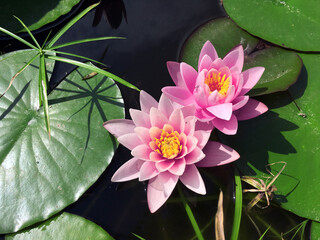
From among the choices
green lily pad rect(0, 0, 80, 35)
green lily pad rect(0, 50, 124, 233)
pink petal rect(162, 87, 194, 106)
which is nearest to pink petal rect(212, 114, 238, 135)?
pink petal rect(162, 87, 194, 106)

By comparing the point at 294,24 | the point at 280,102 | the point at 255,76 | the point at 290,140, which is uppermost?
the point at 294,24

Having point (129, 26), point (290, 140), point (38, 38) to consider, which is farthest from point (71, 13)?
point (290, 140)

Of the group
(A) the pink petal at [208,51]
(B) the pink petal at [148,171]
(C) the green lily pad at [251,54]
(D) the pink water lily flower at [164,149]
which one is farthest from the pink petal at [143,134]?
(C) the green lily pad at [251,54]

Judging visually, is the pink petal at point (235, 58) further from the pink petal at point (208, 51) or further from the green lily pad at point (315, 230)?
the green lily pad at point (315, 230)

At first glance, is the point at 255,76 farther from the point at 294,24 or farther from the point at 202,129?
the point at 294,24

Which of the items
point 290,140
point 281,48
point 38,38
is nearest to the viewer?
point 290,140
